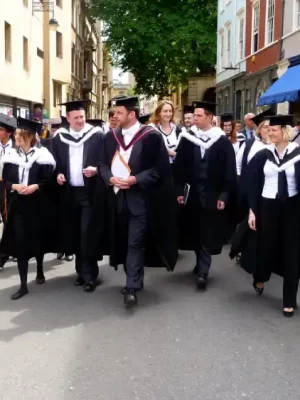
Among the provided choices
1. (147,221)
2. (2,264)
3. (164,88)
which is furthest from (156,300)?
(164,88)

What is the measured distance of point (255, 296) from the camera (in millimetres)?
5895

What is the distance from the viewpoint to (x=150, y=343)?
14.9 ft

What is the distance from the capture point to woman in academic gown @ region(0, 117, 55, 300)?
19.1 feet

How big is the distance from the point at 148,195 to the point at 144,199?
0.07m

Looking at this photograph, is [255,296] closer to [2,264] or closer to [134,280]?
[134,280]

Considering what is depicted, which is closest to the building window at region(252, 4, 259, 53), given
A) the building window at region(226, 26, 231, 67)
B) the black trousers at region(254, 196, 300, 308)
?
the building window at region(226, 26, 231, 67)

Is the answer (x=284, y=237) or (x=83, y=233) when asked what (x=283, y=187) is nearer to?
(x=284, y=237)

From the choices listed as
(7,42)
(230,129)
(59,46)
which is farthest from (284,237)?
(59,46)

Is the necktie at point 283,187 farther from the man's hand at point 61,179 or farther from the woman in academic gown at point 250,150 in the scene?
the man's hand at point 61,179

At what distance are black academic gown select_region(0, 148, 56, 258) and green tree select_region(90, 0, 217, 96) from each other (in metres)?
26.6

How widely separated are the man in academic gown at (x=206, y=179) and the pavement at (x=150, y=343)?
54 centimetres

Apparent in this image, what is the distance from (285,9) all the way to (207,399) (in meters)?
18.8

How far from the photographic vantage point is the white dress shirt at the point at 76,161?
20.1 ft

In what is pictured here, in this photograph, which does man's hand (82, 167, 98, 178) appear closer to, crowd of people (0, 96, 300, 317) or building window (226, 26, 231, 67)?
crowd of people (0, 96, 300, 317)
